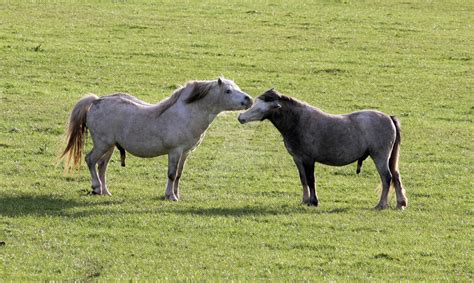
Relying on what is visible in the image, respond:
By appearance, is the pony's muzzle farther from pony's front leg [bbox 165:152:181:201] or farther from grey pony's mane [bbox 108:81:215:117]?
pony's front leg [bbox 165:152:181:201]

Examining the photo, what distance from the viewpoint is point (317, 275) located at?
44.9ft

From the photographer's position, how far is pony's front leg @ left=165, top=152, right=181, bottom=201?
1797 centimetres

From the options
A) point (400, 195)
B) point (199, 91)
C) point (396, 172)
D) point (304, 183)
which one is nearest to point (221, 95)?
point (199, 91)

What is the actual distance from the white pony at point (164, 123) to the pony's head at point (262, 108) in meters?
0.13

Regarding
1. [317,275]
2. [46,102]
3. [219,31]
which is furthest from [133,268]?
[219,31]

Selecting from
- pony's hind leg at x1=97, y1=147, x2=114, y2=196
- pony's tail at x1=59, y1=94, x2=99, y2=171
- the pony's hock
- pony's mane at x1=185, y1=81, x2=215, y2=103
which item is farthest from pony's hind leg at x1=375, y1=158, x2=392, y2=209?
pony's tail at x1=59, y1=94, x2=99, y2=171

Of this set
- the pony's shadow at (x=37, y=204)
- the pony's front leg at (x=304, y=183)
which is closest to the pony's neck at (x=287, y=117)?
the pony's front leg at (x=304, y=183)

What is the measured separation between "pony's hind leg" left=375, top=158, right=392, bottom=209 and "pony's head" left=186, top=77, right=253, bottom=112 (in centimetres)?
241

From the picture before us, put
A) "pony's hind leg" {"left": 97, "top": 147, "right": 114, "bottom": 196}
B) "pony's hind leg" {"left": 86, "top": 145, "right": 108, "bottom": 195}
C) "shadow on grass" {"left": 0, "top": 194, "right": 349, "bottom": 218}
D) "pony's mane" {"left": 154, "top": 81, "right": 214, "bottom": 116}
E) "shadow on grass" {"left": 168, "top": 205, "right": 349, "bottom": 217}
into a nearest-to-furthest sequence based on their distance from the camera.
→ "shadow on grass" {"left": 0, "top": 194, "right": 349, "bottom": 218} < "shadow on grass" {"left": 168, "top": 205, "right": 349, "bottom": 217} < "pony's mane" {"left": 154, "top": 81, "right": 214, "bottom": 116} < "pony's hind leg" {"left": 86, "top": 145, "right": 108, "bottom": 195} < "pony's hind leg" {"left": 97, "top": 147, "right": 114, "bottom": 196}

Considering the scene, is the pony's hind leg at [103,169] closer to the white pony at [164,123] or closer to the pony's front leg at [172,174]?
the white pony at [164,123]

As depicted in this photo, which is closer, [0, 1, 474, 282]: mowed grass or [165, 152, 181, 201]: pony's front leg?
[0, 1, 474, 282]: mowed grass

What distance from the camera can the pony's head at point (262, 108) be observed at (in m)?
18.0

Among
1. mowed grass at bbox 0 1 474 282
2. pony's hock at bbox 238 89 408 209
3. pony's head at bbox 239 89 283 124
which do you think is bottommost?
mowed grass at bbox 0 1 474 282

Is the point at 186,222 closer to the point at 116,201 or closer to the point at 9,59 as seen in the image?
the point at 116,201
